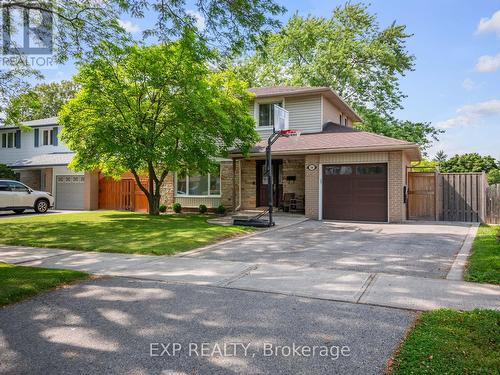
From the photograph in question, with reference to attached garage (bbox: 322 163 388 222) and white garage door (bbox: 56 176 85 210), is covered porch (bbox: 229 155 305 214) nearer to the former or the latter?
attached garage (bbox: 322 163 388 222)

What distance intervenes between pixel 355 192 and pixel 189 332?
12956 millimetres

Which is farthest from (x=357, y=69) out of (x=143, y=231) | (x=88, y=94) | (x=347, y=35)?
(x=143, y=231)

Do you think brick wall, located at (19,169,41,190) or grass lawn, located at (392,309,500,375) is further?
brick wall, located at (19,169,41,190)

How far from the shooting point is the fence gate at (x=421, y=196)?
1555 centimetres

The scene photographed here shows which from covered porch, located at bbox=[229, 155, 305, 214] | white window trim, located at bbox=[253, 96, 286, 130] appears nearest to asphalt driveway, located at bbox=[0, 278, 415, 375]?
covered porch, located at bbox=[229, 155, 305, 214]

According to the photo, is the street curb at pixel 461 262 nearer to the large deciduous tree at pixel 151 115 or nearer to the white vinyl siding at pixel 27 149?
the large deciduous tree at pixel 151 115

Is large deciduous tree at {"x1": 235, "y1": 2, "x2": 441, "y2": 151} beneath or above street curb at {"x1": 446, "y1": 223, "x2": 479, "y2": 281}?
above

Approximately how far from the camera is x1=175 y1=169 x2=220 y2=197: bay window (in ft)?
62.0

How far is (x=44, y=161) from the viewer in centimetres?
2320

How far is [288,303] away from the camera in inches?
184

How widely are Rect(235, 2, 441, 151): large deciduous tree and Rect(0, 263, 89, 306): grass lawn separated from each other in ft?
91.8

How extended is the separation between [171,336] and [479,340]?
294 cm

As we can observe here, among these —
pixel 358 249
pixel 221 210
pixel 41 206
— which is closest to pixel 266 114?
pixel 221 210

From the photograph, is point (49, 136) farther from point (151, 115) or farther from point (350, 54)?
point (350, 54)
